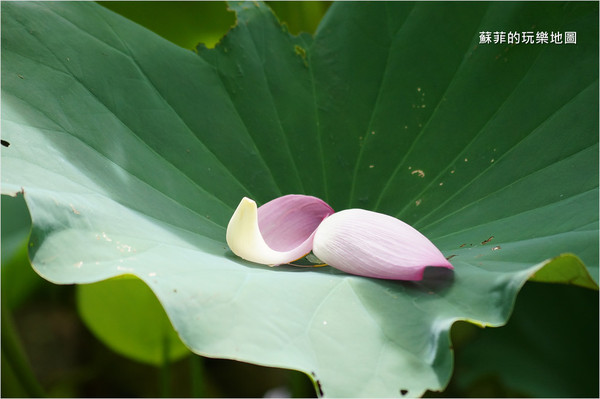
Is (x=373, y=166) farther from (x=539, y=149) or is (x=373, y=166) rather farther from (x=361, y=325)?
(x=361, y=325)

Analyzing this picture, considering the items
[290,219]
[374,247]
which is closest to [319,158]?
[290,219]

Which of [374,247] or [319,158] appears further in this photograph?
[319,158]

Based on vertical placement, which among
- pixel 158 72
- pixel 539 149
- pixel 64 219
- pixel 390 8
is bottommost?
pixel 64 219

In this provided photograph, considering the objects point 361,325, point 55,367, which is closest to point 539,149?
point 361,325

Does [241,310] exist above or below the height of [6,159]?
below

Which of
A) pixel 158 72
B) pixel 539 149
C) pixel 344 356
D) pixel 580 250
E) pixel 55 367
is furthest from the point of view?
pixel 55 367

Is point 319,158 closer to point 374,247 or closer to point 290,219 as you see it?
point 290,219

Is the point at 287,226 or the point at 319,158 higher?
the point at 319,158
